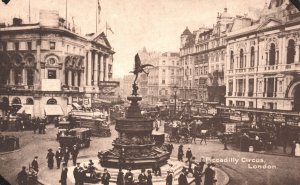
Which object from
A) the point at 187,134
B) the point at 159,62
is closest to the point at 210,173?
the point at 187,134

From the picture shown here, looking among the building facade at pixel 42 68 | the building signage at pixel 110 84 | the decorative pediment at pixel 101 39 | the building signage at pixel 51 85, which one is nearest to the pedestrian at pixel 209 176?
the building facade at pixel 42 68

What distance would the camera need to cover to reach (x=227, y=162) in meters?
12.5

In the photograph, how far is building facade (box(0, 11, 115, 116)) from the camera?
13.7 metres

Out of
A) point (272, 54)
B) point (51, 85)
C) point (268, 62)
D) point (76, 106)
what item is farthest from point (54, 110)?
point (272, 54)

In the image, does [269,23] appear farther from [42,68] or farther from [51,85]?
[42,68]

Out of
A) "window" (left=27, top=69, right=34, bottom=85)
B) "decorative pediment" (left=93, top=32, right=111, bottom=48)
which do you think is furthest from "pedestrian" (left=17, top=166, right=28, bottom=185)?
"decorative pediment" (left=93, top=32, right=111, bottom=48)

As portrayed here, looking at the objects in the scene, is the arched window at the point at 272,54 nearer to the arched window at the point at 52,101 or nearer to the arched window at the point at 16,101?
the arched window at the point at 16,101

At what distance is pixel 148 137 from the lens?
11.3 metres

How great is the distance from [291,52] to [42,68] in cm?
1194

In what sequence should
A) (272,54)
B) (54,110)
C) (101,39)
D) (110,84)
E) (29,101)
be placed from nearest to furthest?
(272,54) → (29,101) → (54,110) → (110,84) → (101,39)

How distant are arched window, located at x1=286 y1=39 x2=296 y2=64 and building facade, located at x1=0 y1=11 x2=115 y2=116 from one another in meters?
6.64

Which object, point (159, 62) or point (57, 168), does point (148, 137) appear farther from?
point (159, 62)

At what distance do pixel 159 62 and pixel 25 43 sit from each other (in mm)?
6914

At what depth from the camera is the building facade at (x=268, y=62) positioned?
12.1 metres
